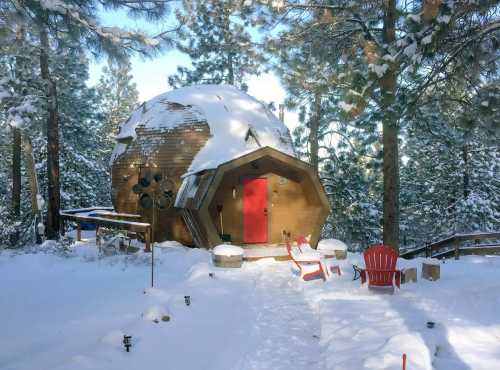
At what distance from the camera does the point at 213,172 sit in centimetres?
1300

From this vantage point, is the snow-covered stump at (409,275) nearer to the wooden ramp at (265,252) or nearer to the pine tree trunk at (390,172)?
the pine tree trunk at (390,172)

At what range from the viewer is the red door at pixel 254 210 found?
15.0m

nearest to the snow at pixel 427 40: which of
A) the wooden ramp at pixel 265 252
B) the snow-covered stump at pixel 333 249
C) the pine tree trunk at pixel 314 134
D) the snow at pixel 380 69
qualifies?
the snow at pixel 380 69

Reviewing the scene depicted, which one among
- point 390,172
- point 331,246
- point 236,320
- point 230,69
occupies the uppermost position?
point 230,69

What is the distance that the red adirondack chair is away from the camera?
27.5ft

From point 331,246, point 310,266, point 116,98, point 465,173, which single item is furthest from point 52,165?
point 116,98

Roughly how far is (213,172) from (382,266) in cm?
636

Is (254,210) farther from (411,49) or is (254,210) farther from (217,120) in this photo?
(411,49)

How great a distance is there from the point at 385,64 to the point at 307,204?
8.80 meters

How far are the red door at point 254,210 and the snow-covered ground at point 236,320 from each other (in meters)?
4.47

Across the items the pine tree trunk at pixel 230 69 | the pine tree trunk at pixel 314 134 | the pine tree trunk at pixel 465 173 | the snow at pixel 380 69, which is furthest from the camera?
the pine tree trunk at pixel 230 69

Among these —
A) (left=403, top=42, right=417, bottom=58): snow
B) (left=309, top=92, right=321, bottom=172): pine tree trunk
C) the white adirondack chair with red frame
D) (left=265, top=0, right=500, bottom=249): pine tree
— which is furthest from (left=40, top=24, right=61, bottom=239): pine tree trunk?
(left=403, top=42, right=417, bottom=58): snow

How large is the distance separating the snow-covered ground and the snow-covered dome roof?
6.16 m

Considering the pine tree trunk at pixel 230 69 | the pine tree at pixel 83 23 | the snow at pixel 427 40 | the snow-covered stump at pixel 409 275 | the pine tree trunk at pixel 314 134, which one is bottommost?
the snow-covered stump at pixel 409 275
